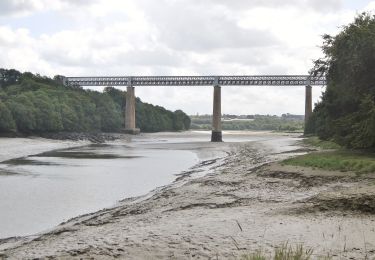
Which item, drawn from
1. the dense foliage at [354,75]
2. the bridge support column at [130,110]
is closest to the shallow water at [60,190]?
the dense foliage at [354,75]

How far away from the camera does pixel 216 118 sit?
432ft

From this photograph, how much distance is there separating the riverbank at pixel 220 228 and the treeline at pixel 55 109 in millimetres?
85066

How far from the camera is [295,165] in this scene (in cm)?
3127

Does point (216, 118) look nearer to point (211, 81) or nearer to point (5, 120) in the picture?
point (211, 81)

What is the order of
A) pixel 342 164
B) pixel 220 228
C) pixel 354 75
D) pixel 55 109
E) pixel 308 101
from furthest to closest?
pixel 308 101, pixel 55 109, pixel 354 75, pixel 342 164, pixel 220 228

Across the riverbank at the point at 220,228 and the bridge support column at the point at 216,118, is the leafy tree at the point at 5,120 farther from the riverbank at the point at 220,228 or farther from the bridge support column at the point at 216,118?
the riverbank at the point at 220,228

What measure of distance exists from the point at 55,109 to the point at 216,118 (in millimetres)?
37927

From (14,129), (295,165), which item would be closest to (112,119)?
(14,129)

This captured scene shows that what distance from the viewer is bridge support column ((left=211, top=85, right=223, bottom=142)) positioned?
12566 cm

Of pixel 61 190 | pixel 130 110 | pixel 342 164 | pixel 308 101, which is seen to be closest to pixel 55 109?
pixel 130 110

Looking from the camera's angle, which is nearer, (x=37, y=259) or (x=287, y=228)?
(x=37, y=259)

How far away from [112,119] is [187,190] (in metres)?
134

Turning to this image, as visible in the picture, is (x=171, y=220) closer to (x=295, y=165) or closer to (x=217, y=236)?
(x=217, y=236)

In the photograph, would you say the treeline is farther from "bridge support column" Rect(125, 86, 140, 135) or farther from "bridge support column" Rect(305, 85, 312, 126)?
"bridge support column" Rect(305, 85, 312, 126)
